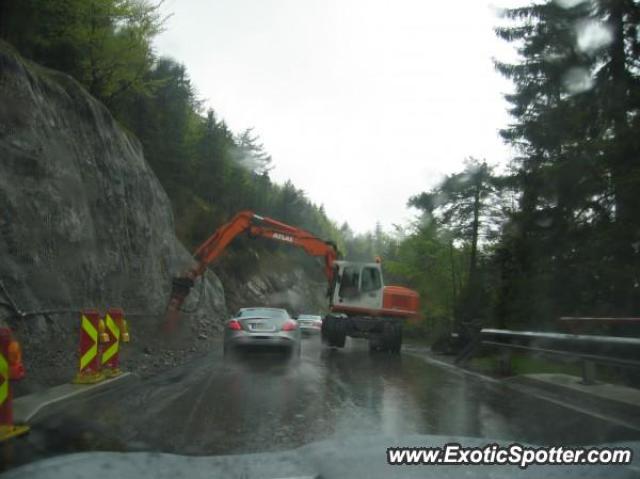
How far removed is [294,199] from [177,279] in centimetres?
5977

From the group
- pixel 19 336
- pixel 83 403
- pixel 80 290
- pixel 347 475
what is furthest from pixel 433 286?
pixel 347 475

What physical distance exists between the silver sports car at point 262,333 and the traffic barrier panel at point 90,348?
5.93m

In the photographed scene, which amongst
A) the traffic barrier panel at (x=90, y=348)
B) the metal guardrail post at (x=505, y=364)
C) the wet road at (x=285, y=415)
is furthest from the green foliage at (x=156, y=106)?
the metal guardrail post at (x=505, y=364)

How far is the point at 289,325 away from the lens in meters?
16.0

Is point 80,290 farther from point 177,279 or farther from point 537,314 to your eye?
point 537,314

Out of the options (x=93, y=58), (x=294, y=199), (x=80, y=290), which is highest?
(x=294, y=199)

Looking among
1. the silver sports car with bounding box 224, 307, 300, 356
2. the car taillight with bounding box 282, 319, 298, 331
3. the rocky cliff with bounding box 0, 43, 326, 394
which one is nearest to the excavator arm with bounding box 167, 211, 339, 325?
the rocky cliff with bounding box 0, 43, 326, 394

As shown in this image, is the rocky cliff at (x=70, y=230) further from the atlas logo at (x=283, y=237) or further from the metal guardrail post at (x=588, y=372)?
the metal guardrail post at (x=588, y=372)

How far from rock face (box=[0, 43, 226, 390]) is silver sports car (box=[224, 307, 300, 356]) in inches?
151

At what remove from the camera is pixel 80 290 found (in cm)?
1747

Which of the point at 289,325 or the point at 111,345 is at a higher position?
the point at 289,325

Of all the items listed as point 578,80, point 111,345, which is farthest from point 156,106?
point 111,345

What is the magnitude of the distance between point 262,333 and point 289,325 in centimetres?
83

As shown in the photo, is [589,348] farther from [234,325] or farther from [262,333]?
[234,325]
